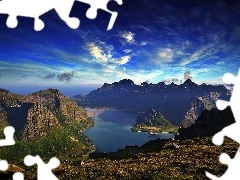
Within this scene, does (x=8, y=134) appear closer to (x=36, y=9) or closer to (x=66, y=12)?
(x=36, y=9)

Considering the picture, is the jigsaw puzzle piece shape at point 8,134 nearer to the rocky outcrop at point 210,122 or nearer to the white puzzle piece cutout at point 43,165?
the white puzzle piece cutout at point 43,165

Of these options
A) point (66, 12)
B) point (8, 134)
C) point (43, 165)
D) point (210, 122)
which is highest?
point (66, 12)

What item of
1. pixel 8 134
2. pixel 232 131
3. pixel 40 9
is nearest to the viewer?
pixel 40 9

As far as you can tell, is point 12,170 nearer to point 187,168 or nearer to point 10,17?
point 187,168

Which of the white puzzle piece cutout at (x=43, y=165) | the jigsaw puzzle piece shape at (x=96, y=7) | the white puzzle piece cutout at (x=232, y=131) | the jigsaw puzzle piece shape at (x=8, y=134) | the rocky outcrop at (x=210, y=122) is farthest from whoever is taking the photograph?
the rocky outcrop at (x=210, y=122)

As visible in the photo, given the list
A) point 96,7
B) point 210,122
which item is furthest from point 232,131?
point 210,122

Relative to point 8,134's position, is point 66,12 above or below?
above

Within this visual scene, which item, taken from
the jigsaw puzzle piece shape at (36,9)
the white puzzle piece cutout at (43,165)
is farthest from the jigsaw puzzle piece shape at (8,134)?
the jigsaw puzzle piece shape at (36,9)

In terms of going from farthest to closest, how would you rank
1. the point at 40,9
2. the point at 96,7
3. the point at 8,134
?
the point at 8,134, the point at 40,9, the point at 96,7
